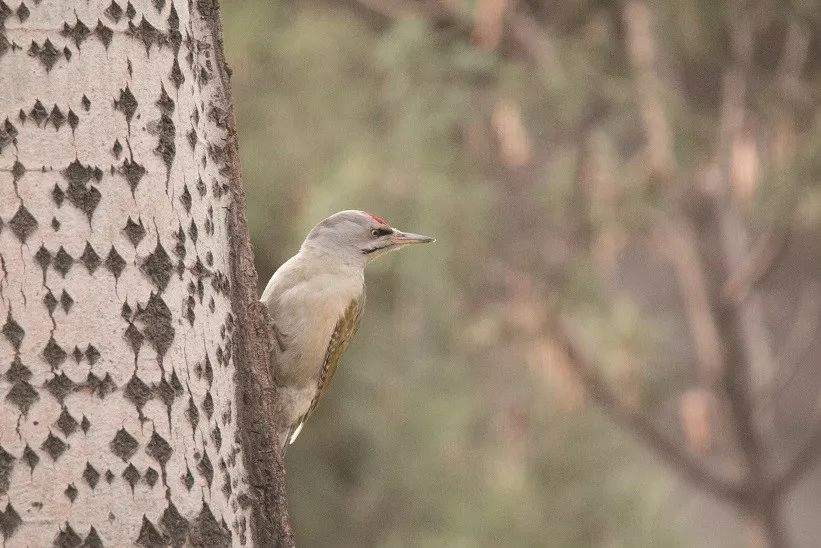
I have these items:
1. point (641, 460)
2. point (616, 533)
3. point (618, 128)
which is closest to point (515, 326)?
point (618, 128)

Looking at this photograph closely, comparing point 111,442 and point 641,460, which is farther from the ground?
point 111,442

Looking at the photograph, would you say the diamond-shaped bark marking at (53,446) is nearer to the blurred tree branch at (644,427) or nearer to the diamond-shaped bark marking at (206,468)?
the diamond-shaped bark marking at (206,468)

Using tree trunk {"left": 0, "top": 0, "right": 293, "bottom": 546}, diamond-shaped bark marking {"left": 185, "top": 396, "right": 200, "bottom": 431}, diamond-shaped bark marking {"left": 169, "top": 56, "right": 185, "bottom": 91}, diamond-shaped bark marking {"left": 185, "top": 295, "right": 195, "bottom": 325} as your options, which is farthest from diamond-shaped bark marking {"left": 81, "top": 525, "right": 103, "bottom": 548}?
diamond-shaped bark marking {"left": 169, "top": 56, "right": 185, "bottom": 91}

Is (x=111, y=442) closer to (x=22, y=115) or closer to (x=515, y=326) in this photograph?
(x=22, y=115)

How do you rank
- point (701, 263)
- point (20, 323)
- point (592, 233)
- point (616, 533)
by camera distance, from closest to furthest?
1. point (20, 323)
2. point (592, 233)
3. point (701, 263)
4. point (616, 533)

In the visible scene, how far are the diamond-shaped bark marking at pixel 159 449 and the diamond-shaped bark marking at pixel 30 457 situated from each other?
16 centimetres

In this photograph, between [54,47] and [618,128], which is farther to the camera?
[618,128]

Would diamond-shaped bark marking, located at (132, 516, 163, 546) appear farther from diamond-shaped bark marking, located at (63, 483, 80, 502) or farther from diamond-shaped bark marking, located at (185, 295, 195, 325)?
diamond-shaped bark marking, located at (185, 295, 195, 325)

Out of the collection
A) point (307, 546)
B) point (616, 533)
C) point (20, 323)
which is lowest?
point (616, 533)

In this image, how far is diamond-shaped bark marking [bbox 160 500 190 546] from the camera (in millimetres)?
1968

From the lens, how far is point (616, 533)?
1120cm

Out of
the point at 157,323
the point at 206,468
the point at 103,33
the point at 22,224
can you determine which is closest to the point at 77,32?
the point at 103,33

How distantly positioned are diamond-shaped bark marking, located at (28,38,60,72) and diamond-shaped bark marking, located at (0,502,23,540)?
62 centimetres

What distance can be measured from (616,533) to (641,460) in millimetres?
1285
